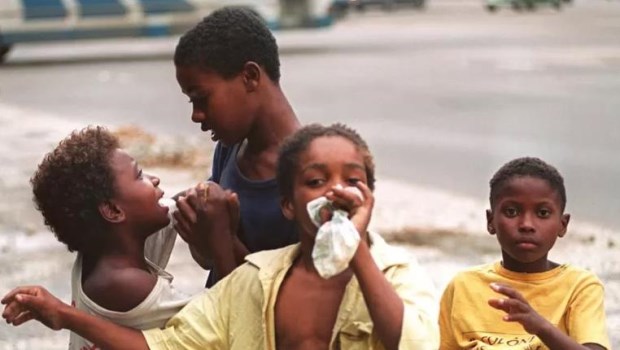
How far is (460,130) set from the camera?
1213 centimetres

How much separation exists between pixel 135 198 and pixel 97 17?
19178mm

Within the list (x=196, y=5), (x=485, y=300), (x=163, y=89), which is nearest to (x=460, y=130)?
(x=163, y=89)

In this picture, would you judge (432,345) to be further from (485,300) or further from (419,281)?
(485,300)

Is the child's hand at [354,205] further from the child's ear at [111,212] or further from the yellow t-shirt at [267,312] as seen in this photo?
the child's ear at [111,212]

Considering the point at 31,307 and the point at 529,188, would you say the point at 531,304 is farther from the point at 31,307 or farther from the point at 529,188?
the point at 31,307

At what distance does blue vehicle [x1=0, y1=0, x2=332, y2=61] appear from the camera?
21.3 metres

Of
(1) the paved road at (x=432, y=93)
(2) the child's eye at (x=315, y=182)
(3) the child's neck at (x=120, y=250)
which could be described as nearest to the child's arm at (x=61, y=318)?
(3) the child's neck at (x=120, y=250)

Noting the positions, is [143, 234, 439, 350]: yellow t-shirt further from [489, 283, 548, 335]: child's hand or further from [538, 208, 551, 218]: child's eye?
[538, 208, 551, 218]: child's eye

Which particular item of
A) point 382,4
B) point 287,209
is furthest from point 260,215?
point 382,4

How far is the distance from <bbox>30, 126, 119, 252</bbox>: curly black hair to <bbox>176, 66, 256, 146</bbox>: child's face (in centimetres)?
26

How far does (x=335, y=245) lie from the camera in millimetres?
2490

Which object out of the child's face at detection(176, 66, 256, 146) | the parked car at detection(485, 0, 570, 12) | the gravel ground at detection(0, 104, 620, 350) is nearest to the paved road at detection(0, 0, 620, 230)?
the gravel ground at detection(0, 104, 620, 350)

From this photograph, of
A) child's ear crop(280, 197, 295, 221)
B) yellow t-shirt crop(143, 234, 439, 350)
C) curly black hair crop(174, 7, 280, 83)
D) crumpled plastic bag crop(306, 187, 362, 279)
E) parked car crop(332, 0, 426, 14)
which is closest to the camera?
crumpled plastic bag crop(306, 187, 362, 279)

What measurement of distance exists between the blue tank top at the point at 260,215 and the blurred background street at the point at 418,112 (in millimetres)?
2470
